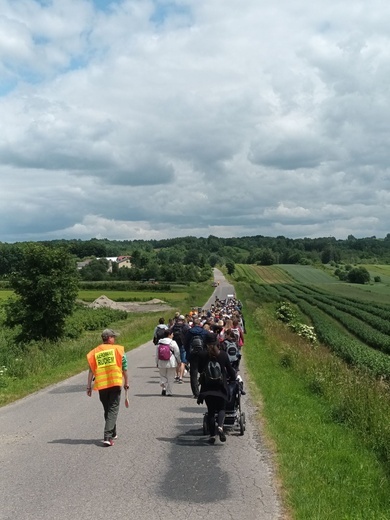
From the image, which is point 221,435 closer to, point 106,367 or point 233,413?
point 233,413

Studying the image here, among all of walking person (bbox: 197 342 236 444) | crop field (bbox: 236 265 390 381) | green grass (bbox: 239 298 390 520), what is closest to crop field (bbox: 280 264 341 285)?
crop field (bbox: 236 265 390 381)

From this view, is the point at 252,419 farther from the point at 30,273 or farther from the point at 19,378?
the point at 30,273

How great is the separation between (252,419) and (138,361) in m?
11.7

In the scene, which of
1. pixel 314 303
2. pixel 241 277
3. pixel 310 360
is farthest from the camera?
pixel 241 277

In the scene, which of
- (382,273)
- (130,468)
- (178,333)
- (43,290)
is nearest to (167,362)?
(178,333)

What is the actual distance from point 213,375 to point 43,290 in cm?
2155

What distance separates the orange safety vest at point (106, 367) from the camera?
363 inches

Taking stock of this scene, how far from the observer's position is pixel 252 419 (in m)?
11.4

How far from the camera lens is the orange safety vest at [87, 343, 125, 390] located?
9219 mm

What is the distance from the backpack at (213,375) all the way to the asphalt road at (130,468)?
3.10 feet

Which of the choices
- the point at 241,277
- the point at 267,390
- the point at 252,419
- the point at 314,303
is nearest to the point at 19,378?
the point at 267,390

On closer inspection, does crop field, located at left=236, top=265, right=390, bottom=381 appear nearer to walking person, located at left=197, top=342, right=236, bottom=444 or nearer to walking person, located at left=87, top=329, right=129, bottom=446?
walking person, located at left=197, top=342, right=236, bottom=444

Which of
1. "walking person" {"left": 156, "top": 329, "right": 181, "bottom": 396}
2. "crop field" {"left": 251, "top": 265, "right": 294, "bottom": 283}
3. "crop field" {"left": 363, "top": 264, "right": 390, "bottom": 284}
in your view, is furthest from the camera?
"crop field" {"left": 251, "top": 265, "right": 294, "bottom": 283}

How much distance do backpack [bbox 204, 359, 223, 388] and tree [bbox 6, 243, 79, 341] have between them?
69.3ft
